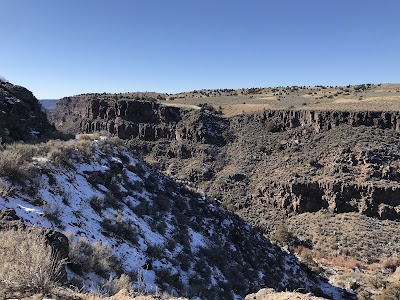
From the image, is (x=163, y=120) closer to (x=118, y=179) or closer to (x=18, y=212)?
(x=118, y=179)

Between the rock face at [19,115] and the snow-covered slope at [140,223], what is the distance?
3.73 meters

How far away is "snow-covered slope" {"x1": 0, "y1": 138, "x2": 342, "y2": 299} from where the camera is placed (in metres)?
9.99

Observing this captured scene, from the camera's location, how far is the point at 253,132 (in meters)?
44.9

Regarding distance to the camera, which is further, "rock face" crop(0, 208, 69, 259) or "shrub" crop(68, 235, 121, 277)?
"shrub" crop(68, 235, 121, 277)

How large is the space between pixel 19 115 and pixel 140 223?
10393mm

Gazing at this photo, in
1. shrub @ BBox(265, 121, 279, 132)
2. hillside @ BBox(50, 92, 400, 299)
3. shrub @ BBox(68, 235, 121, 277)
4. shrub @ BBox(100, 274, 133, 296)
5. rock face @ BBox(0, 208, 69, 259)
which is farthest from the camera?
shrub @ BBox(265, 121, 279, 132)

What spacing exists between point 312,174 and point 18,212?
2936 centimetres

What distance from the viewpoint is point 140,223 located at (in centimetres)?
1310

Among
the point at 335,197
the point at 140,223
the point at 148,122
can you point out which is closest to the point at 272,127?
the point at 335,197

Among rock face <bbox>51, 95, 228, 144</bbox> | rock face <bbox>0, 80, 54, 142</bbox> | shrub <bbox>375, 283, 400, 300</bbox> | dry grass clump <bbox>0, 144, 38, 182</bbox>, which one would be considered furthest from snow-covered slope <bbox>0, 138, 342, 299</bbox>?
rock face <bbox>51, 95, 228, 144</bbox>

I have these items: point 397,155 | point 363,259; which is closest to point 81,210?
point 363,259

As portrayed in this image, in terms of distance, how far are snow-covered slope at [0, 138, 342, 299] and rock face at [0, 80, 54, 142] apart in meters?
3.73

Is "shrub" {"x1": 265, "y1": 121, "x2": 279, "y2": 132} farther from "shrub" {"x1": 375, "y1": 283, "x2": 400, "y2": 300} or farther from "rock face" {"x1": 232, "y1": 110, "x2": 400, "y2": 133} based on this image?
"shrub" {"x1": 375, "y1": 283, "x2": 400, "y2": 300}

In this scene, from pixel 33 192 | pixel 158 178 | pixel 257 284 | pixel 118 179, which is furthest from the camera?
pixel 158 178
